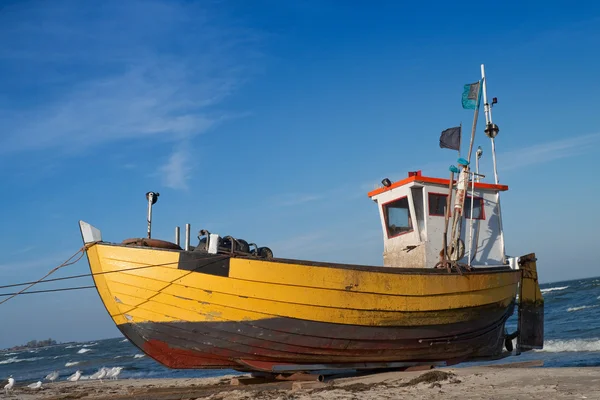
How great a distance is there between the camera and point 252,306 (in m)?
7.95

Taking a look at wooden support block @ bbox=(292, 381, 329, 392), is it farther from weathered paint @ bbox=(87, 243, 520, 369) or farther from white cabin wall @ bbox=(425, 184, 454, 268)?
white cabin wall @ bbox=(425, 184, 454, 268)

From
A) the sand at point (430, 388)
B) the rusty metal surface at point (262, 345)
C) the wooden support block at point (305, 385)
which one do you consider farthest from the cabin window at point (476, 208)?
the wooden support block at point (305, 385)

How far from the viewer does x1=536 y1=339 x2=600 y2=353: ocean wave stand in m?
15.8

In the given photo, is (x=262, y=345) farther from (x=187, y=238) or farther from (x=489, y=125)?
(x=489, y=125)

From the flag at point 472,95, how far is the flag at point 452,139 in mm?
666

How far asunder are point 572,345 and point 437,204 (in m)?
9.11

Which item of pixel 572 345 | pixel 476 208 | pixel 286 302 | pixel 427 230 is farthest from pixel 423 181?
pixel 572 345

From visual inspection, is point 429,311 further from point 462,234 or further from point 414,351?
point 462,234

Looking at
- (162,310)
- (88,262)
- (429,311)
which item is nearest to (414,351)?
(429,311)

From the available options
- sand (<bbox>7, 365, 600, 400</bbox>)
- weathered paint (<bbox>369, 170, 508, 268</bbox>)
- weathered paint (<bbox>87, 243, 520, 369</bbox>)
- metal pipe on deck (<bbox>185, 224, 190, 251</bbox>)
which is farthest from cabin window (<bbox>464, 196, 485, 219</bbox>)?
metal pipe on deck (<bbox>185, 224, 190, 251</bbox>)

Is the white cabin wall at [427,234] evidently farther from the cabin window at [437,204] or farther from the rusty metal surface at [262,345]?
the rusty metal surface at [262,345]

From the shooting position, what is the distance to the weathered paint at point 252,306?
25.8 ft

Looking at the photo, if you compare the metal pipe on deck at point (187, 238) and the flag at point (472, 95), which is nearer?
the metal pipe on deck at point (187, 238)

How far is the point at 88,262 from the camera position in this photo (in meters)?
8.43
